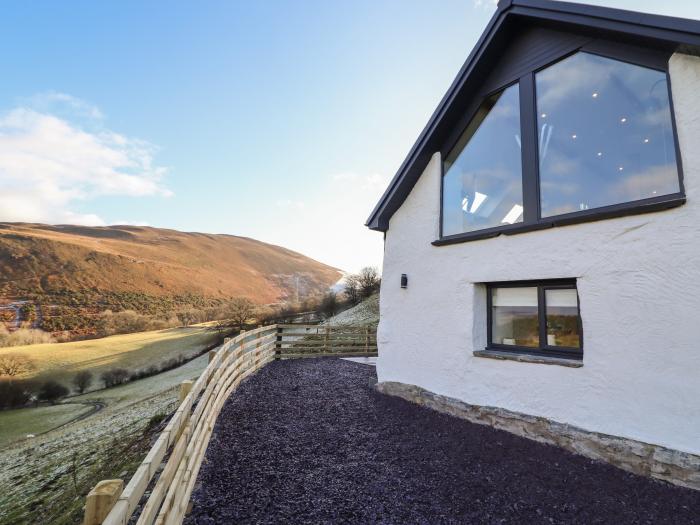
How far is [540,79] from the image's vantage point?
4953 mm

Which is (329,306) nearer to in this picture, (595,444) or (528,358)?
(528,358)

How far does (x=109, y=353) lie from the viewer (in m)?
25.4

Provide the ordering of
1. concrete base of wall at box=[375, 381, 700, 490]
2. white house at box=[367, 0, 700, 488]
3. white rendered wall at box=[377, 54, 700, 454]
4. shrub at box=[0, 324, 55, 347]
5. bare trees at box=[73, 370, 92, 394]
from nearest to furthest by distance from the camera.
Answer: concrete base of wall at box=[375, 381, 700, 490], white rendered wall at box=[377, 54, 700, 454], white house at box=[367, 0, 700, 488], bare trees at box=[73, 370, 92, 394], shrub at box=[0, 324, 55, 347]

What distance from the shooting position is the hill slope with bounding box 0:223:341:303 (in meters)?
45.6

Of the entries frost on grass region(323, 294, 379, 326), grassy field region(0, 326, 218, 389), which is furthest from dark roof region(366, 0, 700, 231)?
grassy field region(0, 326, 218, 389)

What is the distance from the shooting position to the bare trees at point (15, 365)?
20.1 meters

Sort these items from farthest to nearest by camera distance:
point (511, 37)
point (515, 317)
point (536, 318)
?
point (511, 37) → point (515, 317) → point (536, 318)

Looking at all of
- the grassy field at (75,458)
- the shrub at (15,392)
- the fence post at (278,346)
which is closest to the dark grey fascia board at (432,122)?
the grassy field at (75,458)

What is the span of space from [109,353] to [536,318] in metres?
31.0

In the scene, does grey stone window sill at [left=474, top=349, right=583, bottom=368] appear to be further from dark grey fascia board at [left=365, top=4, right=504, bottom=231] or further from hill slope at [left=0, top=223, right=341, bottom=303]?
hill slope at [left=0, top=223, right=341, bottom=303]

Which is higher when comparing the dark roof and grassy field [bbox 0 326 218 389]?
the dark roof

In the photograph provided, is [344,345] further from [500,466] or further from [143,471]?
[143,471]

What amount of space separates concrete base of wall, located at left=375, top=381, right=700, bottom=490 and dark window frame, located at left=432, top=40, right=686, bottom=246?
2548 mm

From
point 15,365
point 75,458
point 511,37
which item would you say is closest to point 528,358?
point 511,37
